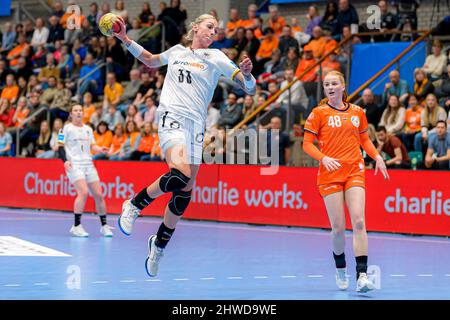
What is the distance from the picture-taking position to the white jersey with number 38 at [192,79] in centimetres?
1003

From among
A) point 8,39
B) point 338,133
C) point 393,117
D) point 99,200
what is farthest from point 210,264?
point 8,39

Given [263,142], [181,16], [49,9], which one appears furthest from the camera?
[49,9]

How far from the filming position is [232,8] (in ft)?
84.7

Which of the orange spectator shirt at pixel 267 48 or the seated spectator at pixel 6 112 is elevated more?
the orange spectator shirt at pixel 267 48

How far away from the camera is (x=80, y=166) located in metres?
16.3

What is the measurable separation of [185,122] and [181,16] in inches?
625

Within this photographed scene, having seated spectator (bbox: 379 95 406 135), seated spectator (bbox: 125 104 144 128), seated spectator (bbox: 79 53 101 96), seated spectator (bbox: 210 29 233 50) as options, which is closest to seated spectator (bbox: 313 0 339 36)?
seated spectator (bbox: 210 29 233 50)

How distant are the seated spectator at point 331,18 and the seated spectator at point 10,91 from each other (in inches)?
376

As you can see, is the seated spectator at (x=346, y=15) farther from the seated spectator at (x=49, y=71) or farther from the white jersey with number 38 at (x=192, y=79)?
the white jersey with number 38 at (x=192, y=79)

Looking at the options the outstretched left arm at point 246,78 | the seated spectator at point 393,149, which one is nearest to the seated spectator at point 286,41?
the seated spectator at point 393,149

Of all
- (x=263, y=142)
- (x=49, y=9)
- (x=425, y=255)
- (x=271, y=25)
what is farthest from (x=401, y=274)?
(x=49, y=9)

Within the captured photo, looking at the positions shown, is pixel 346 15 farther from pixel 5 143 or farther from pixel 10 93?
pixel 10 93
